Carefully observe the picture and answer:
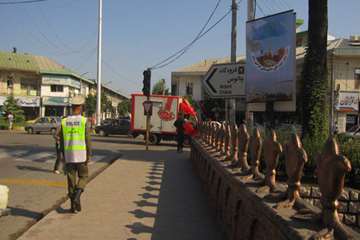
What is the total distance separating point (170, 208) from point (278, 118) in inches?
1330

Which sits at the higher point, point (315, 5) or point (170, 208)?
point (315, 5)

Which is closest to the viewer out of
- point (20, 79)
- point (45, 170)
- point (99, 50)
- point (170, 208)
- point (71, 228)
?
point (71, 228)

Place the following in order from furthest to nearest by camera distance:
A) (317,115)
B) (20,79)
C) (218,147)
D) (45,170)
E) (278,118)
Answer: (20,79) → (278,118) → (45,170) → (317,115) → (218,147)

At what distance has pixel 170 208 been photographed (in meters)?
7.96

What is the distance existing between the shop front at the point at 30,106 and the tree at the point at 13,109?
327 centimetres

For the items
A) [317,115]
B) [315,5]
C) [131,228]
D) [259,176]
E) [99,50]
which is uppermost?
[99,50]

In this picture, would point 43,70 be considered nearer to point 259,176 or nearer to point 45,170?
point 45,170

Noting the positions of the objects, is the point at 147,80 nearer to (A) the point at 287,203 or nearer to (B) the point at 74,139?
(B) the point at 74,139

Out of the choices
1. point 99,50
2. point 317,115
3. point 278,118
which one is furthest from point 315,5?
point 99,50

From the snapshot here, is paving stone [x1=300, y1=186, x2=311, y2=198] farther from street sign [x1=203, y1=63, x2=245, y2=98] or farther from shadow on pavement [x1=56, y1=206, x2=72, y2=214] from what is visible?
street sign [x1=203, y1=63, x2=245, y2=98]

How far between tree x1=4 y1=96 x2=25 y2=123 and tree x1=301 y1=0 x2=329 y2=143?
44741 millimetres

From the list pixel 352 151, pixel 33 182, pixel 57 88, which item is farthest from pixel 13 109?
pixel 352 151

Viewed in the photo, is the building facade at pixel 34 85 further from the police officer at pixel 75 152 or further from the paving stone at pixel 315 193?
the paving stone at pixel 315 193

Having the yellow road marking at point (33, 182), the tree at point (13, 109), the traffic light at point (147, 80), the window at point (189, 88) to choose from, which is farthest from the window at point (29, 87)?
the yellow road marking at point (33, 182)
